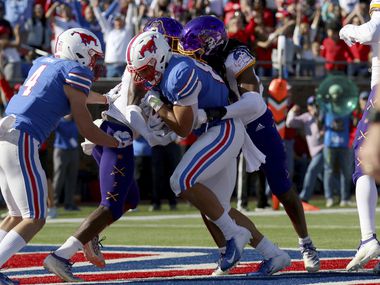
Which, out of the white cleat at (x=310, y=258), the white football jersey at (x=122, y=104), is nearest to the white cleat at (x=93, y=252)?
the white football jersey at (x=122, y=104)

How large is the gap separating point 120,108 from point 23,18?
34.6ft

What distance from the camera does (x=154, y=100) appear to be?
7242mm

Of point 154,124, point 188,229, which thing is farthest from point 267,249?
point 188,229

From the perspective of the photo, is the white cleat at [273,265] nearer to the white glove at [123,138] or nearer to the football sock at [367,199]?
the football sock at [367,199]

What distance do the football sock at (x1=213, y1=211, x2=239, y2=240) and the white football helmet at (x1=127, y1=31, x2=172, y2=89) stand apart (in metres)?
0.92

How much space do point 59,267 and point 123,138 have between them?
882 mm

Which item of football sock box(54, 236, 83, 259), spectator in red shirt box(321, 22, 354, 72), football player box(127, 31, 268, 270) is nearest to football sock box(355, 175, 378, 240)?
A: football player box(127, 31, 268, 270)

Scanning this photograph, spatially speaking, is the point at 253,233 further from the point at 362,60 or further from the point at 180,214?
the point at 362,60

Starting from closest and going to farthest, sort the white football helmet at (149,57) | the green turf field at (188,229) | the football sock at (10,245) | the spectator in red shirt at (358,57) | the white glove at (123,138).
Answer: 1. the football sock at (10,245)
2. the white football helmet at (149,57)
3. the white glove at (123,138)
4. the green turf field at (188,229)
5. the spectator in red shirt at (358,57)

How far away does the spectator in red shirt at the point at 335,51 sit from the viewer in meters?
19.8

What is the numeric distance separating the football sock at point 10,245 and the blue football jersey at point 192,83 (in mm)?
1246

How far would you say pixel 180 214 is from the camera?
591 inches

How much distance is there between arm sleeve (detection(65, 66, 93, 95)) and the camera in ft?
22.8

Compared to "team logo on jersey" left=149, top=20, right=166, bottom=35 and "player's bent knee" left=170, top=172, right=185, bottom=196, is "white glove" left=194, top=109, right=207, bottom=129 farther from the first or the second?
"team logo on jersey" left=149, top=20, right=166, bottom=35
